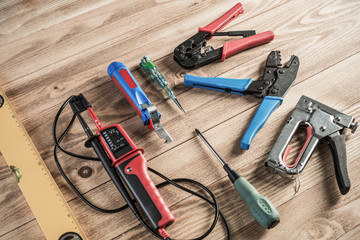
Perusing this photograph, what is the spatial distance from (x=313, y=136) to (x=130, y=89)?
0.61 m

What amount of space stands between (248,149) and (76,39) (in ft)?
2.67

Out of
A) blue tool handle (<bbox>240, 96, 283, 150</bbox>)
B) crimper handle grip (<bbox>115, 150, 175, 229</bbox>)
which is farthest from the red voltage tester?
blue tool handle (<bbox>240, 96, 283, 150</bbox>)

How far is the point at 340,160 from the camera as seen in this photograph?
0.98 metres

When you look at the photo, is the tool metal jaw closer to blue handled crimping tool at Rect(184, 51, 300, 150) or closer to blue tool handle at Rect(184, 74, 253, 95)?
blue handled crimping tool at Rect(184, 51, 300, 150)

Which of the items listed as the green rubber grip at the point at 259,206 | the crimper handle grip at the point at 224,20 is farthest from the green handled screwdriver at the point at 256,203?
the crimper handle grip at the point at 224,20

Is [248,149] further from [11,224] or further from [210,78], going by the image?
[11,224]

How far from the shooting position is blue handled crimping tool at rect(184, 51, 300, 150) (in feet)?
3.63

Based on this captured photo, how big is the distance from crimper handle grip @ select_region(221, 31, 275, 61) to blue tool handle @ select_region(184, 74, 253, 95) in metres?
0.13

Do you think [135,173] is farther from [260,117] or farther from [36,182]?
[260,117]

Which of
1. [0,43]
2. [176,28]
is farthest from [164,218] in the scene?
[0,43]

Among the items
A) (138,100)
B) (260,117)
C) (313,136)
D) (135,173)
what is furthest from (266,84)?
(135,173)

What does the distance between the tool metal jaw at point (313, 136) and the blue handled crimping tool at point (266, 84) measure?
0.27 feet

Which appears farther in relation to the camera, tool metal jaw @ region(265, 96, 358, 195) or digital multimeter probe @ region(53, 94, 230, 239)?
tool metal jaw @ region(265, 96, 358, 195)

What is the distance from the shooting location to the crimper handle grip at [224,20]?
1285 millimetres
